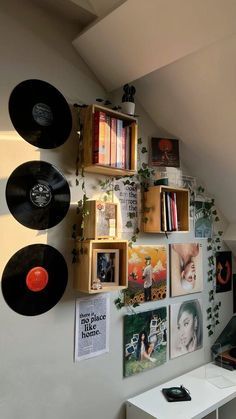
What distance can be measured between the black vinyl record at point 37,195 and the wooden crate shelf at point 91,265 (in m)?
0.22

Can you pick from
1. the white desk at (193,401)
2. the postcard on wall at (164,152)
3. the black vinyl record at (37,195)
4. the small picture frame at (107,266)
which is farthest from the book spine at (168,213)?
the white desk at (193,401)

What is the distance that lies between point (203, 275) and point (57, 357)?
4.18 ft

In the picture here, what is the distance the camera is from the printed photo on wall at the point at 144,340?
5.90 ft

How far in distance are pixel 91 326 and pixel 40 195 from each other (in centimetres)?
77

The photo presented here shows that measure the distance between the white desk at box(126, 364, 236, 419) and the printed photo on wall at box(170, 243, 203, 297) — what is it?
1.85ft

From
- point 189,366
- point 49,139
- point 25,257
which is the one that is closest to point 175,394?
point 189,366

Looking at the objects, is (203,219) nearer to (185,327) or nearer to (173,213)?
(173,213)

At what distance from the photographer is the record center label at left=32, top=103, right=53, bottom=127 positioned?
147cm

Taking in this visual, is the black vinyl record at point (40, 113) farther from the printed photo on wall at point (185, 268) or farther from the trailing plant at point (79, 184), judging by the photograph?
the printed photo on wall at point (185, 268)

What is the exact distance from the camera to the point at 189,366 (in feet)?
7.14

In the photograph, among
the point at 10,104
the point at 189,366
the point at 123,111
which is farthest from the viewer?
the point at 189,366

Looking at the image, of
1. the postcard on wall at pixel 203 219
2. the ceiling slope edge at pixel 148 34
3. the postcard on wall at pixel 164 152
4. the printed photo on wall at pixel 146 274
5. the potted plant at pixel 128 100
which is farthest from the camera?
the postcard on wall at pixel 203 219

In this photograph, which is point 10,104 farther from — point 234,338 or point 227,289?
point 234,338

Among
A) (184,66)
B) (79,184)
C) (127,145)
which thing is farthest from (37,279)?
(184,66)
